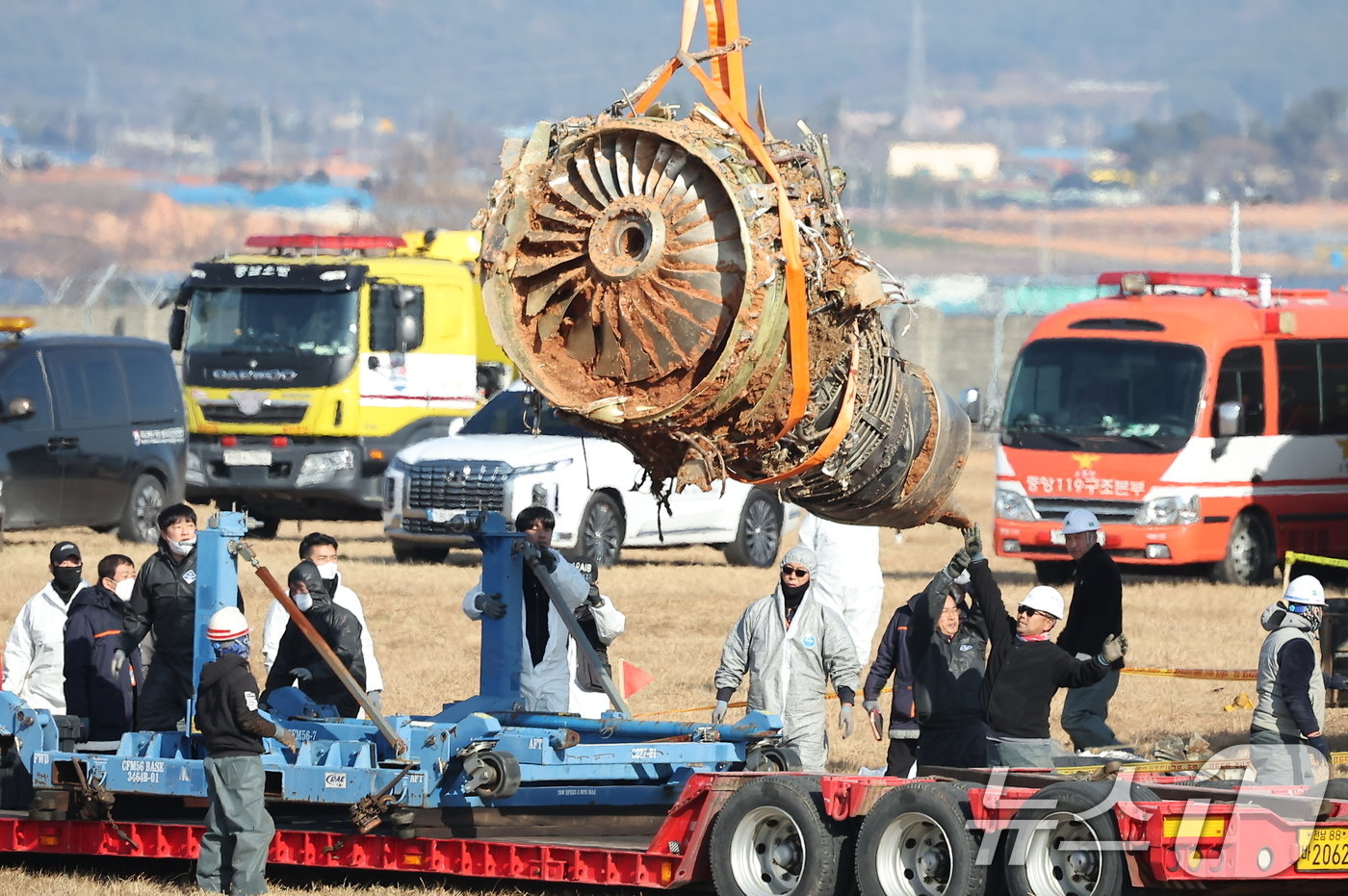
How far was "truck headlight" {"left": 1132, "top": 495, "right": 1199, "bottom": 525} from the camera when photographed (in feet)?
73.9

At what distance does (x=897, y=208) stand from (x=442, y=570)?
246ft

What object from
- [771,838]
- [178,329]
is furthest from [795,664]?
[178,329]

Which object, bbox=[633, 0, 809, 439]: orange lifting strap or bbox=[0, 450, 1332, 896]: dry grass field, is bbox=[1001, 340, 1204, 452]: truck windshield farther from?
bbox=[633, 0, 809, 439]: orange lifting strap

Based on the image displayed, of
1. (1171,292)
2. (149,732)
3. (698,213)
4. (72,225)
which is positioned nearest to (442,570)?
(1171,292)

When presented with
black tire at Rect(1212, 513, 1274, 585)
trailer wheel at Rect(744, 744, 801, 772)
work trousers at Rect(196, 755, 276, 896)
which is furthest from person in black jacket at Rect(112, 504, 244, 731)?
black tire at Rect(1212, 513, 1274, 585)

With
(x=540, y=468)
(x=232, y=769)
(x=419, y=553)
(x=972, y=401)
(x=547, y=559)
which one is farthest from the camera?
(x=419, y=553)

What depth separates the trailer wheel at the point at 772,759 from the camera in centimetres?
1048

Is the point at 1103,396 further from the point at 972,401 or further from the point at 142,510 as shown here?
the point at 142,510

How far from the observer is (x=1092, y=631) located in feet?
41.2

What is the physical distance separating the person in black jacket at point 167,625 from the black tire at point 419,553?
10.9 meters

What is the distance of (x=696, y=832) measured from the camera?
995 cm

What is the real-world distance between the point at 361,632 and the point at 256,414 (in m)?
13.6

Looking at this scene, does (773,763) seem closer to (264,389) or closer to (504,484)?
(504,484)

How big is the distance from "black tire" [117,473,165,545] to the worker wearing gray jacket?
13714 millimetres
